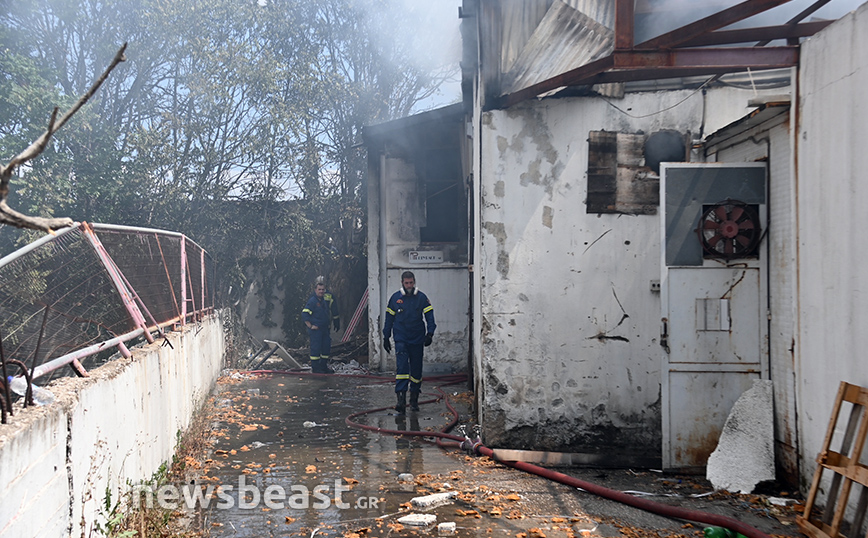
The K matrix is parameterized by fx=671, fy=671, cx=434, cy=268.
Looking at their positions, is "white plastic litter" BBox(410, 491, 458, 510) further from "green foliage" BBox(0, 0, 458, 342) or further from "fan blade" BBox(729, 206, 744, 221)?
"green foliage" BBox(0, 0, 458, 342)

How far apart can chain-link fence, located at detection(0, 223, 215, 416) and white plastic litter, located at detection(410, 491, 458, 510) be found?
2405 millimetres

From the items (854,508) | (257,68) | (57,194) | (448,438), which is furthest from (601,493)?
(257,68)

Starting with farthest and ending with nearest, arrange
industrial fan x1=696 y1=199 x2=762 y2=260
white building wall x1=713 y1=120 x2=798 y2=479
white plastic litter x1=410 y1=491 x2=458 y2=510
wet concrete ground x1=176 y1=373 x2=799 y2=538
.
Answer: industrial fan x1=696 y1=199 x2=762 y2=260, white building wall x1=713 y1=120 x2=798 y2=479, white plastic litter x1=410 y1=491 x2=458 y2=510, wet concrete ground x1=176 y1=373 x2=799 y2=538

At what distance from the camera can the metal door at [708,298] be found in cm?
586

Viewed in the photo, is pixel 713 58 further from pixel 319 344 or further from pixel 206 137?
Result: pixel 206 137

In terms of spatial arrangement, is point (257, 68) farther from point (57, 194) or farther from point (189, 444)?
point (189, 444)

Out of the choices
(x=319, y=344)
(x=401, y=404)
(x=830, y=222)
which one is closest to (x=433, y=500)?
(x=830, y=222)

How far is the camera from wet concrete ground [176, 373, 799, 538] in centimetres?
471

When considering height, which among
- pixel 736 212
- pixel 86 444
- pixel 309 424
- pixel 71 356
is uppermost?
pixel 736 212

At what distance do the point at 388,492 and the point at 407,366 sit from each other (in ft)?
11.5

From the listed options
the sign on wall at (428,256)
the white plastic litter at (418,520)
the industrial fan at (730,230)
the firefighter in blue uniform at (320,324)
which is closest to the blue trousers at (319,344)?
the firefighter in blue uniform at (320,324)

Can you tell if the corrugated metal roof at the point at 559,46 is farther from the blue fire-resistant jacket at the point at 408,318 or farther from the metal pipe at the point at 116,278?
the metal pipe at the point at 116,278

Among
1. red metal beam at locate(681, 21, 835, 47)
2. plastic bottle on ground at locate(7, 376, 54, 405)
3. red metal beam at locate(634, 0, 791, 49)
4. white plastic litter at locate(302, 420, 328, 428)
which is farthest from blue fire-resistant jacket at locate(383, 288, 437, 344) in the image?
plastic bottle on ground at locate(7, 376, 54, 405)

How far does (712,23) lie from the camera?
4527mm
